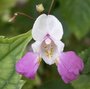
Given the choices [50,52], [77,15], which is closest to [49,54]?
[50,52]

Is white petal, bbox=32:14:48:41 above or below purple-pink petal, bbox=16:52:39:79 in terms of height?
above

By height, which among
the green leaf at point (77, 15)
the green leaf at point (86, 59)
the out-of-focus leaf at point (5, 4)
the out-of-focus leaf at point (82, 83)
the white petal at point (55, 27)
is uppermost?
the white petal at point (55, 27)

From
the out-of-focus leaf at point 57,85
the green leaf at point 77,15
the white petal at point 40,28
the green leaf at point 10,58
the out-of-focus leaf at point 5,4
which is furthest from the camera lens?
the out-of-focus leaf at point 5,4

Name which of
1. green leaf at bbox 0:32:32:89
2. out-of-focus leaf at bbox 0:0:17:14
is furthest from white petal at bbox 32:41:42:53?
out-of-focus leaf at bbox 0:0:17:14

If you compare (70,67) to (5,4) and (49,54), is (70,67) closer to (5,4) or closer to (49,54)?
(49,54)

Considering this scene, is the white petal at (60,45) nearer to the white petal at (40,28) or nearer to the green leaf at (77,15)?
the white petal at (40,28)

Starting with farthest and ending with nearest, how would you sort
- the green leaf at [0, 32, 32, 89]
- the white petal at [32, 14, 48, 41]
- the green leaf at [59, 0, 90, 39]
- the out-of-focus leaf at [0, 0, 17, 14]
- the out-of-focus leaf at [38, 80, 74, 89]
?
1. the out-of-focus leaf at [0, 0, 17, 14]
2. the green leaf at [59, 0, 90, 39]
3. the out-of-focus leaf at [38, 80, 74, 89]
4. the white petal at [32, 14, 48, 41]
5. the green leaf at [0, 32, 32, 89]

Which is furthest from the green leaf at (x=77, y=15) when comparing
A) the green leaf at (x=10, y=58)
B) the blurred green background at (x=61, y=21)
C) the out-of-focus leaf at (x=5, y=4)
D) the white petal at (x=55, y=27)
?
the green leaf at (x=10, y=58)

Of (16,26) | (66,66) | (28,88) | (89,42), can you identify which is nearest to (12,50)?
(66,66)

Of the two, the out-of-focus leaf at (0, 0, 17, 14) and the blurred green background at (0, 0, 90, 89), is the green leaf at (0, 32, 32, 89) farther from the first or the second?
the out-of-focus leaf at (0, 0, 17, 14)
